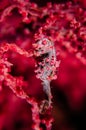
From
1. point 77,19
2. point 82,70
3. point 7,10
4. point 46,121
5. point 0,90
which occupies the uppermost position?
point 7,10

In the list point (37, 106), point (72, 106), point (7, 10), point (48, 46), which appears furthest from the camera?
point (7, 10)

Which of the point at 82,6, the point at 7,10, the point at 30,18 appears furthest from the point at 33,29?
the point at 82,6

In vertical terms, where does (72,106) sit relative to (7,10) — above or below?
below

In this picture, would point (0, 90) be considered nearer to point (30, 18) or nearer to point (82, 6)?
point (30, 18)

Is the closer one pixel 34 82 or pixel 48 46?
pixel 48 46

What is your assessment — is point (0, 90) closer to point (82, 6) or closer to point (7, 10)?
point (7, 10)

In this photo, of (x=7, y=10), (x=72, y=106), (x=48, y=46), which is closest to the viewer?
(x=48, y=46)

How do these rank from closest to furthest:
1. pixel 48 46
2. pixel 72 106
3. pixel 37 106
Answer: pixel 48 46
pixel 37 106
pixel 72 106

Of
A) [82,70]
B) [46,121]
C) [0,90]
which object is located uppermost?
[82,70]

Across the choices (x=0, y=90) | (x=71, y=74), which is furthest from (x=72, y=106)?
(x=0, y=90)
